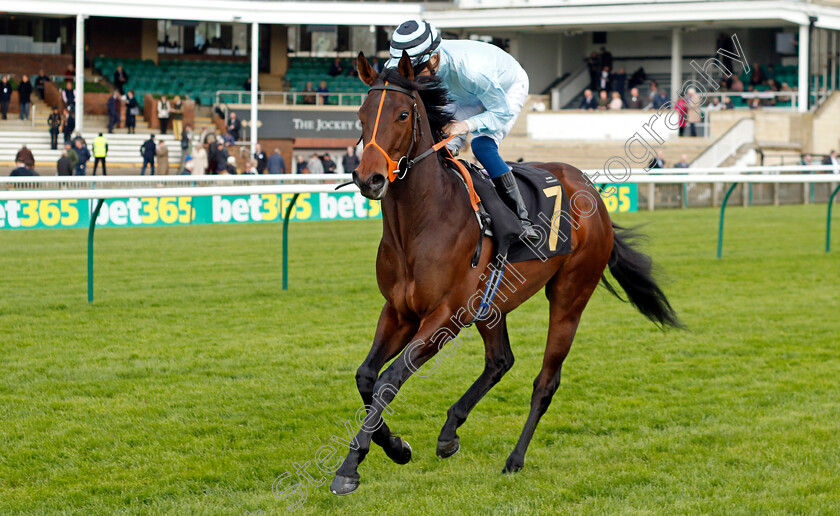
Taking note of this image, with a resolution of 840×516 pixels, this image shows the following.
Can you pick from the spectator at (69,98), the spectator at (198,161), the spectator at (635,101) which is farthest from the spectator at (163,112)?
the spectator at (635,101)

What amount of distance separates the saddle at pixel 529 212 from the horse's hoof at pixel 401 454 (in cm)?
92

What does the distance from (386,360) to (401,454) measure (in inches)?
15.4

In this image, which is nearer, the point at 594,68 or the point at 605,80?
the point at 605,80

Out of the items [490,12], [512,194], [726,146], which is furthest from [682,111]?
[490,12]

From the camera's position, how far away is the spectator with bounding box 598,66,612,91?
29.9 m

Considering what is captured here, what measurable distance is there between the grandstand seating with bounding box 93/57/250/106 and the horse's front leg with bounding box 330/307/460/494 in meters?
26.7

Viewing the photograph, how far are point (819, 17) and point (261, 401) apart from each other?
88.8 ft

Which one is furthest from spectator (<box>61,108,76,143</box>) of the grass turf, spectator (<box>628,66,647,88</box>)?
spectator (<box>628,66,647,88</box>)

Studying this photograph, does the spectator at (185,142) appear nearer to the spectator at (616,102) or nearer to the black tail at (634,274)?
the spectator at (616,102)

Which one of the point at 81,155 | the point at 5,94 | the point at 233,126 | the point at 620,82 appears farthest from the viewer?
the point at 620,82

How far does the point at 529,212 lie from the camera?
4.58 meters

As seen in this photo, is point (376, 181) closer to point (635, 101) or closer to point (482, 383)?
point (482, 383)

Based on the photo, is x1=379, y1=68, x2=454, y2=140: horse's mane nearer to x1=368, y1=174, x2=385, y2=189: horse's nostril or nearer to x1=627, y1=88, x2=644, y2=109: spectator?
x1=368, y1=174, x2=385, y2=189: horse's nostril

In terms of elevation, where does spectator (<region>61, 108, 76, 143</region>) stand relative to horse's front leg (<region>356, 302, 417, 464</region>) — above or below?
above
